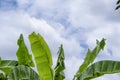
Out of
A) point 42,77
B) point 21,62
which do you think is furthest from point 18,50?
point 42,77

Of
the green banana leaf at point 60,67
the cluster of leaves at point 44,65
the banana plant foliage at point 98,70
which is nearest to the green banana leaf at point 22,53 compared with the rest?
the cluster of leaves at point 44,65

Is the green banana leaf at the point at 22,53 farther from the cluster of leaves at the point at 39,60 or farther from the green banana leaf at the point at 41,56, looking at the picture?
the green banana leaf at the point at 41,56

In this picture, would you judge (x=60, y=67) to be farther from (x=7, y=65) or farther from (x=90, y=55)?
(x=7, y=65)

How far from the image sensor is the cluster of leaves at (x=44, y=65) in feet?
19.9

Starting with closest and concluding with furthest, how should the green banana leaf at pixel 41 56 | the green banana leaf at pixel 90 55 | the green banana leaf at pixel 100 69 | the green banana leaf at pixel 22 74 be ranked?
the green banana leaf at pixel 22 74, the green banana leaf at pixel 100 69, the green banana leaf at pixel 41 56, the green banana leaf at pixel 90 55

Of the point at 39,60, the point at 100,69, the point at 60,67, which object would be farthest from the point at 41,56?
the point at 100,69

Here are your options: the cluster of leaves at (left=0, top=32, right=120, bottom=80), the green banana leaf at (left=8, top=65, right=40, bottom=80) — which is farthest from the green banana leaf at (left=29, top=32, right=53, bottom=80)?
the green banana leaf at (left=8, top=65, right=40, bottom=80)

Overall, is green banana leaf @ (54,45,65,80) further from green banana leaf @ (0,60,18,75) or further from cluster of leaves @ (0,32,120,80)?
green banana leaf @ (0,60,18,75)

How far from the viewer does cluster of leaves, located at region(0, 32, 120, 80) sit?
606 cm

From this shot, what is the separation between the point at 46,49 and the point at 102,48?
3.58 feet

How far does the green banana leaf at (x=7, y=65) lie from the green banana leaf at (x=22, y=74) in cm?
56

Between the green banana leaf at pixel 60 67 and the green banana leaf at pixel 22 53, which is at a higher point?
the green banana leaf at pixel 22 53

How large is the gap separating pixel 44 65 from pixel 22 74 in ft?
2.12

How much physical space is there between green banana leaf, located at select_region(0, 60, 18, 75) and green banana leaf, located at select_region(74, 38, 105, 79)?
1.20m
